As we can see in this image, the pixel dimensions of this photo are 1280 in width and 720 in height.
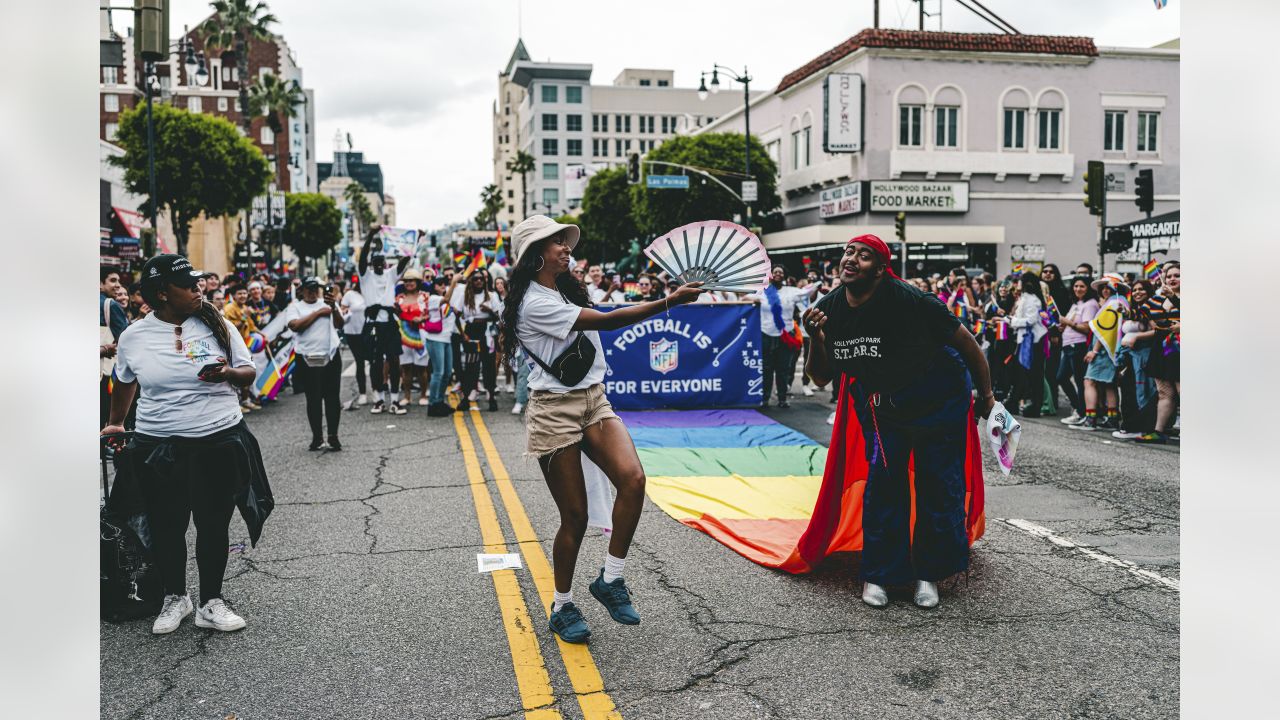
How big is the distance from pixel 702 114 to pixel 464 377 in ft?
346

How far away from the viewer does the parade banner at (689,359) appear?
42.5 ft

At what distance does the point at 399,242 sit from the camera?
21141 mm

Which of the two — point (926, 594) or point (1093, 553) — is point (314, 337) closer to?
point (926, 594)

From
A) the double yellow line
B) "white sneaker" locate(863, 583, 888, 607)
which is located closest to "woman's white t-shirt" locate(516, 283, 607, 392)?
the double yellow line

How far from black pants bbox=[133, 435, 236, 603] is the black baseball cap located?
781 millimetres

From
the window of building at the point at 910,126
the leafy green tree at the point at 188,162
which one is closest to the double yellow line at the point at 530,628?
the window of building at the point at 910,126

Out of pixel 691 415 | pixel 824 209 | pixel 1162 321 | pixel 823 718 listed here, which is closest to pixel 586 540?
pixel 823 718

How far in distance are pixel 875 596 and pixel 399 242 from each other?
1753cm

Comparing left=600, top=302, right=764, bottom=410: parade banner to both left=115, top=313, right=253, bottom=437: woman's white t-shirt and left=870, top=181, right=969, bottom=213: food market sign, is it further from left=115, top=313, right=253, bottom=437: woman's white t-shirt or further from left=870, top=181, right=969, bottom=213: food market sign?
left=870, top=181, right=969, bottom=213: food market sign

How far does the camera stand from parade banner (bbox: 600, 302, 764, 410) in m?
13.0

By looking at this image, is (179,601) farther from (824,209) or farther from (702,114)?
(702,114)

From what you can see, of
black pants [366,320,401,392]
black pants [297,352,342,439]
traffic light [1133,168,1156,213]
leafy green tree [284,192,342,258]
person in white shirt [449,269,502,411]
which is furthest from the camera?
leafy green tree [284,192,342,258]

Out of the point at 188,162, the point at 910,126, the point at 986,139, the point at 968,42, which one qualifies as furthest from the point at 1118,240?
the point at 188,162

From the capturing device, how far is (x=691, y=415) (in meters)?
12.6
